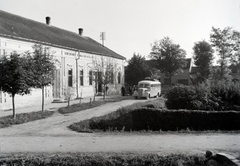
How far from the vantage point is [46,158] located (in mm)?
6922

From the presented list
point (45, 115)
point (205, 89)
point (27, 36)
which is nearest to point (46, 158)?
point (45, 115)

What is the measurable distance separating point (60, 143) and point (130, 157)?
2870mm

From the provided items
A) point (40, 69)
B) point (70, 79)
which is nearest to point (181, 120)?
point (40, 69)

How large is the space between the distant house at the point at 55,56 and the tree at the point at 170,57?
15.3 m

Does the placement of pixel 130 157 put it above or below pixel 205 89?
below

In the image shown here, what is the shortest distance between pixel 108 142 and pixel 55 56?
1351 centimetres

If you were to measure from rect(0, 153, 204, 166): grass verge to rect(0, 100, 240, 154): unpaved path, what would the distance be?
426mm

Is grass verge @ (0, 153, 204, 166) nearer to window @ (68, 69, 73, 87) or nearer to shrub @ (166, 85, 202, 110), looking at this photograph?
shrub @ (166, 85, 202, 110)

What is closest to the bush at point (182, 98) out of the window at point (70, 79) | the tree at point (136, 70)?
the window at point (70, 79)

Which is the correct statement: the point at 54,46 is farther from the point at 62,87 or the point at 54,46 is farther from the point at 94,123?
the point at 94,123

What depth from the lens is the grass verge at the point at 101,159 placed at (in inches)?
267

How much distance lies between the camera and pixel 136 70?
4275 centimetres

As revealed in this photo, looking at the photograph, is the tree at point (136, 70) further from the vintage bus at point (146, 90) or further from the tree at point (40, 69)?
the tree at point (40, 69)

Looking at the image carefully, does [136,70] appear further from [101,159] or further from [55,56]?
[101,159]
